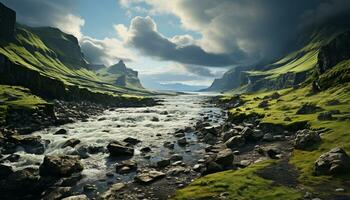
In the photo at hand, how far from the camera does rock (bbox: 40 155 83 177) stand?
1410 inches

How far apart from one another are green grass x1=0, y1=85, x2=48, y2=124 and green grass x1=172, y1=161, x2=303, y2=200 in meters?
52.0

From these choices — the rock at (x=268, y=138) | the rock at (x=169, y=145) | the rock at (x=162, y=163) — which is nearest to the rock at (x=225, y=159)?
the rock at (x=162, y=163)

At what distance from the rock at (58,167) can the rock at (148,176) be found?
8635mm

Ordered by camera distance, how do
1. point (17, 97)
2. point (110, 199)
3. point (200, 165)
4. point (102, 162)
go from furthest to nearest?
point (17, 97), point (102, 162), point (200, 165), point (110, 199)

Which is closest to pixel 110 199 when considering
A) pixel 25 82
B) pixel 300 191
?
pixel 300 191

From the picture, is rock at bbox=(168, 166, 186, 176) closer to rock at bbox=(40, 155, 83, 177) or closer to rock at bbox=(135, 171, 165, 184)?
rock at bbox=(135, 171, 165, 184)

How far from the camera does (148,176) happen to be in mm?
33625

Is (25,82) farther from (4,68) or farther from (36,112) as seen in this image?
(36,112)

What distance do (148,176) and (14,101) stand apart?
64588 millimetres

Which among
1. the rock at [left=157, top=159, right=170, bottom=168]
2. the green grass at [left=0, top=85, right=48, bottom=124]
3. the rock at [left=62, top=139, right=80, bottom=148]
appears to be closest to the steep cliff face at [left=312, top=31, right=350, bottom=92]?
the rock at [left=157, top=159, right=170, bottom=168]

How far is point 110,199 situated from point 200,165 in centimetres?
1286

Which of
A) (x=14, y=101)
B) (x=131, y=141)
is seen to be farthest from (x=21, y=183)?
(x=14, y=101)

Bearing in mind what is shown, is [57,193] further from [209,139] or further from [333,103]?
[333,103]

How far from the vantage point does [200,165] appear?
121 ft
